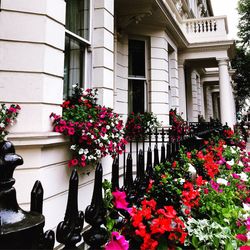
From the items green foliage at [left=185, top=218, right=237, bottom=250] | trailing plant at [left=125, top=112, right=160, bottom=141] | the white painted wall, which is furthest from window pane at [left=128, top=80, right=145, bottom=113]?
green foliage at [left=185, top=218, right=237, bottom=250]

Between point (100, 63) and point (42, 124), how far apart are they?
5.41ft

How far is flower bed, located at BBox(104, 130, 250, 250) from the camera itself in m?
1.49

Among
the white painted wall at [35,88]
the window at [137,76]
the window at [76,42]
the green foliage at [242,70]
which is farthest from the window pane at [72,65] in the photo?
the green foliage at [242,70]

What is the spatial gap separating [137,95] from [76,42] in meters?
3.58

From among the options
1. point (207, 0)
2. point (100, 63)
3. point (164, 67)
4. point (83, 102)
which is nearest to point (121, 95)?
point (164, 67)

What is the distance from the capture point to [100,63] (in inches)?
152

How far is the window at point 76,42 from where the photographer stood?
3635 mm

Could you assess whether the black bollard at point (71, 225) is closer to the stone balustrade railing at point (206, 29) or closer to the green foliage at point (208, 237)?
the green foliage at point (208, 237)

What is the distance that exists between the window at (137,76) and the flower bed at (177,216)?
4.13 metres

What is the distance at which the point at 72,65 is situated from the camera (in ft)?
12.3

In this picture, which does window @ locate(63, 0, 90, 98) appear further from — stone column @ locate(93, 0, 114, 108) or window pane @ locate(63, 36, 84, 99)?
stone column @ locate(93, 0, 114, 108)

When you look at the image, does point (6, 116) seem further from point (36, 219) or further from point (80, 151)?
point (36, 219)

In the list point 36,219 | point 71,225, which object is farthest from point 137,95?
point 36,219

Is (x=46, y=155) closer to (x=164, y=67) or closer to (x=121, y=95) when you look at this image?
(x=121, y=95)
